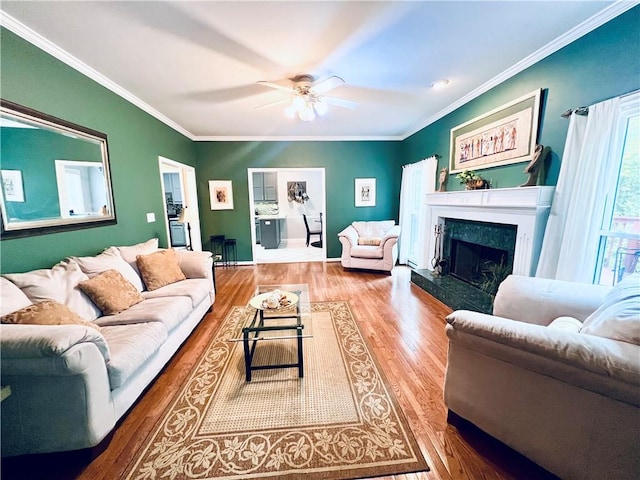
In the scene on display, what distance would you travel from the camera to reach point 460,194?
3.34m

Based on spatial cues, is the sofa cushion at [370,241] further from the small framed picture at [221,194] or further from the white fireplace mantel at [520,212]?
the small framed picture at [221,194]

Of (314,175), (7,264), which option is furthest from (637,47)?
(314,175)

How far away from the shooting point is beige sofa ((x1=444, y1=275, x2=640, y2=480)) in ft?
3.22

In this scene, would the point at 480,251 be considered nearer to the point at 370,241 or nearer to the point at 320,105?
the point at 370,241

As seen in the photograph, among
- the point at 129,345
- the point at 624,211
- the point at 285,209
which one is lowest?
the point at 129,345

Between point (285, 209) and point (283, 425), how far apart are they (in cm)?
715

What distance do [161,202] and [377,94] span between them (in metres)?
3.40

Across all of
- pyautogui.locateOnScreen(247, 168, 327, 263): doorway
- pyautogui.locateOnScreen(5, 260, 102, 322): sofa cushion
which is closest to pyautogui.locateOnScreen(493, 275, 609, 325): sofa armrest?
pyautogui.locateOnScreen(5, 260, 102, 322): sofa cushion

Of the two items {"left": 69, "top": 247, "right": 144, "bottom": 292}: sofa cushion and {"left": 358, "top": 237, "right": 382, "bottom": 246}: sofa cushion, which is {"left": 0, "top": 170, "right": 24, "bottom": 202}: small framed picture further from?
{"left": 358, "top": 237, "right": 382, "bottom": 246}: sofa cushion

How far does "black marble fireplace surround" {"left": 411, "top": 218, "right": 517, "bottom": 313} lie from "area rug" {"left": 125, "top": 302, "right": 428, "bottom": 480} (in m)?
1.55

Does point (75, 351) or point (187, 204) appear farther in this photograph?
point (187, 204)

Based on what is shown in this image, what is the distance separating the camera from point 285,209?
829 cm

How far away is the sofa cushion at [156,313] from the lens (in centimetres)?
191

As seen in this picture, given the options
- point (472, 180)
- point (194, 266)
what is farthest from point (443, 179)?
point (194, 266)
